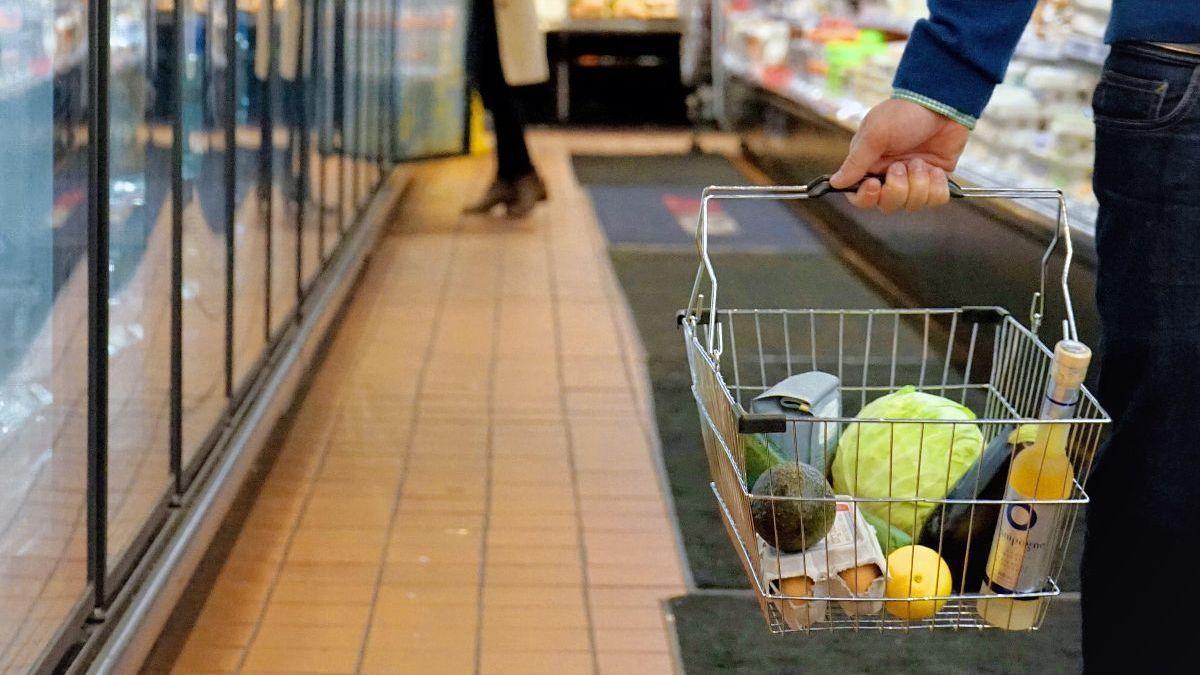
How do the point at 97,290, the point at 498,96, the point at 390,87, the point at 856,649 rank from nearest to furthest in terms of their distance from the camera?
the point at 97,290 < the point at 856,649 < the point at 390,87 < the point at 498,96

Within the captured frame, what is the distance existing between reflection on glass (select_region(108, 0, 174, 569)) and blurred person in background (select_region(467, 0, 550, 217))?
422 cm

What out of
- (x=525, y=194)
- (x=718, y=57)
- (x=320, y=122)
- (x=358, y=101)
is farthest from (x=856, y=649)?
(x=718, y=57)

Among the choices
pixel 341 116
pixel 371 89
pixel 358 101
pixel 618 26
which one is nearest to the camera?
pixel 341 116

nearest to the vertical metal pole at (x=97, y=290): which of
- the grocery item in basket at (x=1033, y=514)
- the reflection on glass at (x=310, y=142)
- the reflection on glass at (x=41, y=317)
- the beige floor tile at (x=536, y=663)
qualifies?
the reflection on glass at (x=41, y=317)

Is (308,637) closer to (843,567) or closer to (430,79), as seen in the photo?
(843,567)

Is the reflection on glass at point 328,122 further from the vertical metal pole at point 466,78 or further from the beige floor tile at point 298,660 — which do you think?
the beige floor tile at point 298,660

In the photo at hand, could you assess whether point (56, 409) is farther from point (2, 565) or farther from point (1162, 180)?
point (1162, 180)

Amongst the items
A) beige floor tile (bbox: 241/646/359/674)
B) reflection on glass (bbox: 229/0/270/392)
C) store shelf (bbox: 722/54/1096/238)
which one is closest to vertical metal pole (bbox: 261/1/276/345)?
reflection on glass (bbox: 229/0/270/392)

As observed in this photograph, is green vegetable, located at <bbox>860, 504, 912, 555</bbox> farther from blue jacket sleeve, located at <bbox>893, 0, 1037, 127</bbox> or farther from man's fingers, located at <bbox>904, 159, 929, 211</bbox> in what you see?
blue jacket sleeve, located at <bbox>893, 0, 1037, 127</bbox>

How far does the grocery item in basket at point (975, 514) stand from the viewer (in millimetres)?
1452

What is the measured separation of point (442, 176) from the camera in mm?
8672

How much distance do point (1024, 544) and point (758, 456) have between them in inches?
10.6

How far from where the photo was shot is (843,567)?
1.40 metres

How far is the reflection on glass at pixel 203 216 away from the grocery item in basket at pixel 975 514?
1797 millimetres
